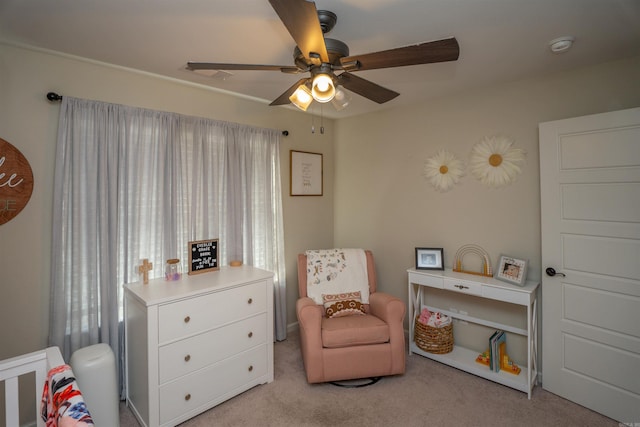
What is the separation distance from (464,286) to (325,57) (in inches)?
88.4

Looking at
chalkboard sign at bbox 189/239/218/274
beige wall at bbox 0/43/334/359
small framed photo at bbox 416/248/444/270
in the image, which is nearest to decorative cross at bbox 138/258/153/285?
chalkboard sign at bbox 189/239/218/274

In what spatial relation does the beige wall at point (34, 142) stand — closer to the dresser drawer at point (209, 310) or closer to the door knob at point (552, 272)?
the dresser drawer at point (209, 310)

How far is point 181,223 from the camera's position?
2.74 m

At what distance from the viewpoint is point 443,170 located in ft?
10.5

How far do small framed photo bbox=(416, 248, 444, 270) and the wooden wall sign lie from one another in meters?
3.14

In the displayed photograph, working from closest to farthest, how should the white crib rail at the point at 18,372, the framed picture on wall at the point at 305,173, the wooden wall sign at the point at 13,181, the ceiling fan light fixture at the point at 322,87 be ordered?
the white crib rail at the point at 18,372, the ceiling fan light fixture at the point at 322,87, the wooden wall sign at the point at 13,181, the framed picture on wall at the point at 305,173

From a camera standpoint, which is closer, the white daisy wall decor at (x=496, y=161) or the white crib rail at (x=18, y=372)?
the white crib rail at (x=18, y=372)

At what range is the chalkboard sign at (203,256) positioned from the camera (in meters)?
→ 2.68

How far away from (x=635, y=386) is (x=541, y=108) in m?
2.09

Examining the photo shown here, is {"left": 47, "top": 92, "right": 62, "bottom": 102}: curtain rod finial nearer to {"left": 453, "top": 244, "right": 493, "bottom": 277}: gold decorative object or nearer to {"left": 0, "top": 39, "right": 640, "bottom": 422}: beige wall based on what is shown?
{"left": 0, "top": 39, "right": 640, "bottom": 422}: beige wall

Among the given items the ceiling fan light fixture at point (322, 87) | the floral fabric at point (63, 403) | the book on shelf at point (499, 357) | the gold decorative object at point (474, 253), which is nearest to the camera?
the floral fabric at point (63, 403)

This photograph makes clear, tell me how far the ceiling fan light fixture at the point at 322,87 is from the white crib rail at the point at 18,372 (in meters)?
1.58

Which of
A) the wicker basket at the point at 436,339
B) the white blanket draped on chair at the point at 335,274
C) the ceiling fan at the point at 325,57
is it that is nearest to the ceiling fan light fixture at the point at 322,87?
the ceiling fan at the point at 325,57

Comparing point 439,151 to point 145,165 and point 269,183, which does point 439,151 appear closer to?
point 269,183
